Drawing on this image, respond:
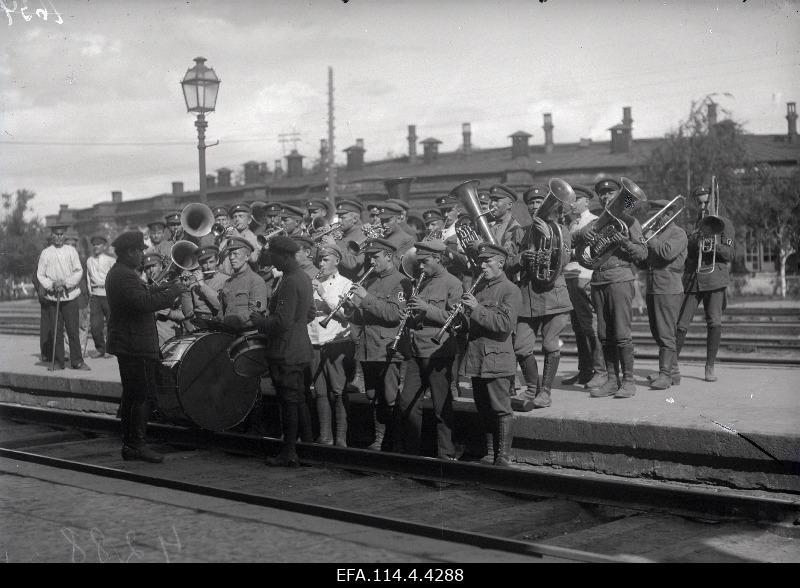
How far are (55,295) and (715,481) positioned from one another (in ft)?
32.9

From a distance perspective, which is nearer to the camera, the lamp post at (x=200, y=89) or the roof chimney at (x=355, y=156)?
the lamp post at (x=200, y=89)

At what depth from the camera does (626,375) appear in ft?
32.1

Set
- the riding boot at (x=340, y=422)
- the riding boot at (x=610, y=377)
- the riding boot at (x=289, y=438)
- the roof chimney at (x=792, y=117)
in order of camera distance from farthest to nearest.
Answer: the roof chimney at (x=792, y=117), the riding boot at (x=610, y=377), the riding boot at (x=340, y=422), the riding boot at (x=289, y=438)

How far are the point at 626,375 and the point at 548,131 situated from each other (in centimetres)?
4424

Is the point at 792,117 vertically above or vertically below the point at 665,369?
above

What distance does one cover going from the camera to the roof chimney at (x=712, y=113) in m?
32.7

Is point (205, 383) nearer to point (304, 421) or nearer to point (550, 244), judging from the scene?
point (304, 421)

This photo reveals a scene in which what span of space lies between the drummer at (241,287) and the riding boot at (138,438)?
122 centimetres

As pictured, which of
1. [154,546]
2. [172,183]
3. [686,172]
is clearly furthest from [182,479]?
[172,183]

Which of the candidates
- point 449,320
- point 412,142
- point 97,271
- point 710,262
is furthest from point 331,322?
point 412,142

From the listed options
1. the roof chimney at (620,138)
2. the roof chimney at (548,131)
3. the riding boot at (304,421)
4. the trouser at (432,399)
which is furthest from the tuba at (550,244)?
the roof chimney at (548,131)

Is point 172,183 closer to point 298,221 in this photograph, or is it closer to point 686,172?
point 686,172

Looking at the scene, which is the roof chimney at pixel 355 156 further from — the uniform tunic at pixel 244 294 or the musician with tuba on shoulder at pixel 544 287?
the musician with tuba on shoulder at pixel 544 287

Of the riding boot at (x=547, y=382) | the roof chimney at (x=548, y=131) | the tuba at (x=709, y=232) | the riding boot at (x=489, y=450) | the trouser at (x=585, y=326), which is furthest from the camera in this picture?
the roof chimney at (x=548, y=131)
